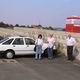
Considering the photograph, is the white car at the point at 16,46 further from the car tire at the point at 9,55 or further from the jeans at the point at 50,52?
the jeans at the point at 50,52

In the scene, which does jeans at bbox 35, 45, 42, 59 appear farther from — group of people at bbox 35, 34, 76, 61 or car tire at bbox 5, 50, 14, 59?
car tire at bbox 5, 50, 14, 59

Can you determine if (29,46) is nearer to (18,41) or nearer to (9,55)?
(18,41)

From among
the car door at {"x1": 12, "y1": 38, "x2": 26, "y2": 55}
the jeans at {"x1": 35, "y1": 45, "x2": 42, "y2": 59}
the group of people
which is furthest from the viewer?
the car door at {"x1": 12, "y1": 38, "x2": 26, "y2": 55}

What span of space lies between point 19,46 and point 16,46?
20cm

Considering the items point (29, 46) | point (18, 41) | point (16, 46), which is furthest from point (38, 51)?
point (18, 41)

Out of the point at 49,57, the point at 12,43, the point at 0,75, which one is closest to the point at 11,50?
the point at 12,43

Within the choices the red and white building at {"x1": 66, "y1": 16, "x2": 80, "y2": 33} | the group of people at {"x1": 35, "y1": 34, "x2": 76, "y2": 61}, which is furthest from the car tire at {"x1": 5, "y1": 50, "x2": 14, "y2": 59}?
the red and white building at {"x1": 66, "y1": 16, "x2": 80, "y2": 33}

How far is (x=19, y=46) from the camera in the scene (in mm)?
20750

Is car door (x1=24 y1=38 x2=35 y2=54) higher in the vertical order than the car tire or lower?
higher

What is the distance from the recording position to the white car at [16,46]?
20.5m

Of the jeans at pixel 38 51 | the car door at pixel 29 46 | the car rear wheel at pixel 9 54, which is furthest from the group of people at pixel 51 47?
the car rear wheel at pixel 9 54

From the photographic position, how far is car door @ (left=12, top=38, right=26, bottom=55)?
20.7 metres

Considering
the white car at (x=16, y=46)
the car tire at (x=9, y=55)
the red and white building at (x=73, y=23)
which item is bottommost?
the car tire at (x=9, y=55)

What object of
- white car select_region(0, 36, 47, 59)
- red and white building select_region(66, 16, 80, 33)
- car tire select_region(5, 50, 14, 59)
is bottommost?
car tire select_region(5, 50, 14, 59)
